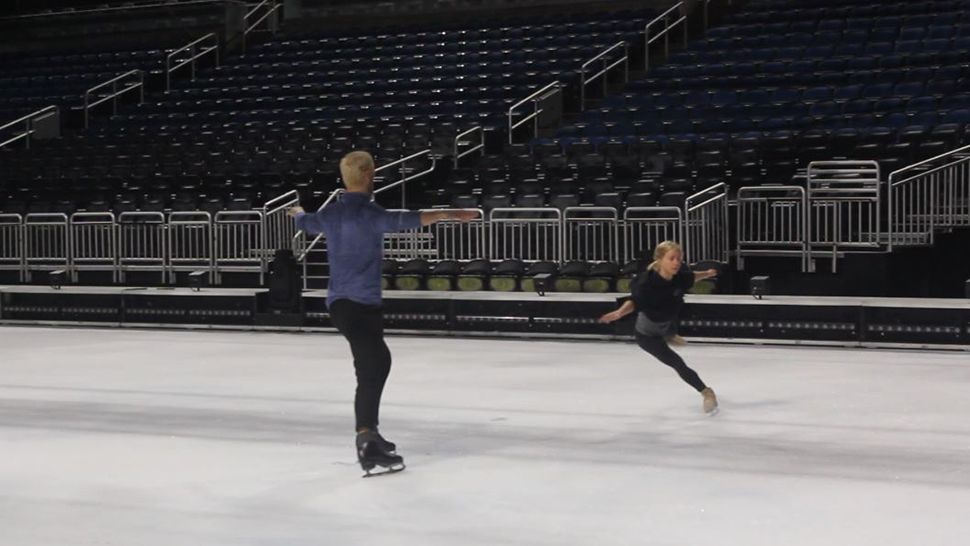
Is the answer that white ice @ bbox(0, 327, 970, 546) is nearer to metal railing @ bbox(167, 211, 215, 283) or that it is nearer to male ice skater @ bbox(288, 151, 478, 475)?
male ice skater @ bbox(288, 151, 478, 475)

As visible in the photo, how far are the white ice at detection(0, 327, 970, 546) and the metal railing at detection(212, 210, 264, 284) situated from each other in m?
5.66

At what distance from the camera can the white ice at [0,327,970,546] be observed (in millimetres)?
6688

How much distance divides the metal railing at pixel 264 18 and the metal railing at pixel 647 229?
687 inches

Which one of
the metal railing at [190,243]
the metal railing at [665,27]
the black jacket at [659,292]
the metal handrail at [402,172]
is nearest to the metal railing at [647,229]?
the metal handrail at [402,172]

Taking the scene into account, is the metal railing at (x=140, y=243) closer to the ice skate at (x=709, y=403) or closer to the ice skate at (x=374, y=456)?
the ice skate at (x=709, y=403)

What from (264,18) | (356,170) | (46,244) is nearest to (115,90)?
(264,18)

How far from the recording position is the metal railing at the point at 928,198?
17.3 meters

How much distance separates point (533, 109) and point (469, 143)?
84.2 inches

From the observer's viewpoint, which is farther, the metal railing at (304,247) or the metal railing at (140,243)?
the metal railing at (140,243)

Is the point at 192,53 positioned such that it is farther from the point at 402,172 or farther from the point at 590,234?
the point at 590,234

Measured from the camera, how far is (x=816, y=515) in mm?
6848

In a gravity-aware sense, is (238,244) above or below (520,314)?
above

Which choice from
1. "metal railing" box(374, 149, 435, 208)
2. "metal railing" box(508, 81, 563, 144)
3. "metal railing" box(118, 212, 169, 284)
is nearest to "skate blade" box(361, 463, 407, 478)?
"metal railing" box(374, 149, 435, 208)

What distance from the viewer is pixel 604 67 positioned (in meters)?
26.2
